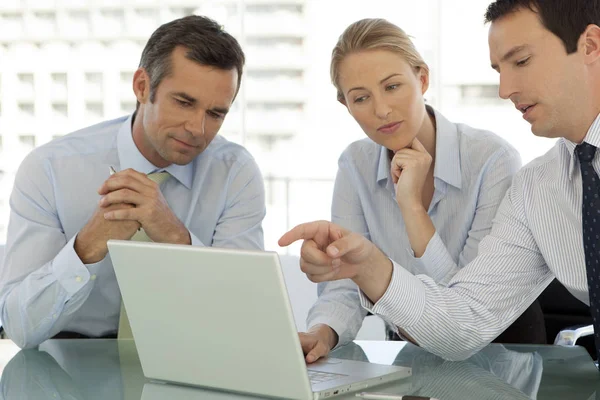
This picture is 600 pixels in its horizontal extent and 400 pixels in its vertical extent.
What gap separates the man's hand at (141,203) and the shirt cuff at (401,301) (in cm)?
54

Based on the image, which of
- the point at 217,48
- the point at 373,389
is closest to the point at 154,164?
the point at 217,48

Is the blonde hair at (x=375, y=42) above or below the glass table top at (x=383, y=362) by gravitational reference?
above

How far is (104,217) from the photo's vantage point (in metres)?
1.88

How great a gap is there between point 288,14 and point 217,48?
447cm

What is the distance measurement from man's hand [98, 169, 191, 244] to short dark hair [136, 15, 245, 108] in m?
0.45

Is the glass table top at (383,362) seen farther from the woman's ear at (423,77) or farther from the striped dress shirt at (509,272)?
the woman's ear at (423,77)

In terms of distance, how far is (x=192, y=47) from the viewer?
222cm

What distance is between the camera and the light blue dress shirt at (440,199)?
6.86ft

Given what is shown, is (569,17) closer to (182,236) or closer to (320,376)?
(320,376)

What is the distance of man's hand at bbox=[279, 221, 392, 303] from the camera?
1466 mm

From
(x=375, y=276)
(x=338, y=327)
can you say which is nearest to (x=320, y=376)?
(x=375, y=276)

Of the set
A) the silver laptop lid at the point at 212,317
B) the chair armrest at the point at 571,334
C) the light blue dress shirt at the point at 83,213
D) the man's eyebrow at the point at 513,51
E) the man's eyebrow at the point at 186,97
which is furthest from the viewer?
the man's eyebrow at the point at 186,97

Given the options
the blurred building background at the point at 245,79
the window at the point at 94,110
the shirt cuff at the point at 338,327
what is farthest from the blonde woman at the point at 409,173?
the window at the point at 94,110

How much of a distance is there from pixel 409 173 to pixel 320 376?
85 cm
